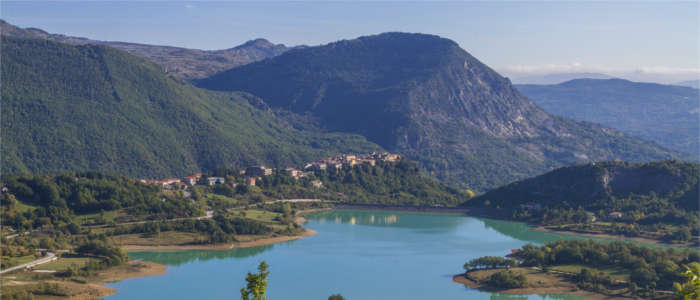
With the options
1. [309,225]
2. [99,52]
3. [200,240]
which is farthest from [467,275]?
[99,52]

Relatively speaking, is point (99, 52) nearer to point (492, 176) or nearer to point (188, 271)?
point (492, 176)

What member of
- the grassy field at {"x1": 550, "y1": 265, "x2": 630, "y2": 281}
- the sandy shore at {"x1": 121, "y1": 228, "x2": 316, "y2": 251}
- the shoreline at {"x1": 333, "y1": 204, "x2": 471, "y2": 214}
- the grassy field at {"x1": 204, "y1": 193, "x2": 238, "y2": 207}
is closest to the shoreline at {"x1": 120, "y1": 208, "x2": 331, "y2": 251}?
the sandy shore at {"x1": 121, "y1": 228, "x2": 316, "y2": 251}

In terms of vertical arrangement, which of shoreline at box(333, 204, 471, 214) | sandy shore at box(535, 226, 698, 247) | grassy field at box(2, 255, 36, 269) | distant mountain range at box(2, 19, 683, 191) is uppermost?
distant mountain range at box(2, 19, 683, 191)

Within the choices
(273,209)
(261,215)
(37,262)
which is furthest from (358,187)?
(37,262)

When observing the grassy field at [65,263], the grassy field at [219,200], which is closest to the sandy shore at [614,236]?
the grassy field at [219,200]

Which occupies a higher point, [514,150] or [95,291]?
[514,150]

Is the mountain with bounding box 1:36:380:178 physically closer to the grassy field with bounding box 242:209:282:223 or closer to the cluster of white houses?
the cluster of white houses

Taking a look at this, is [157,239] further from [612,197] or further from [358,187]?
[612,197]
